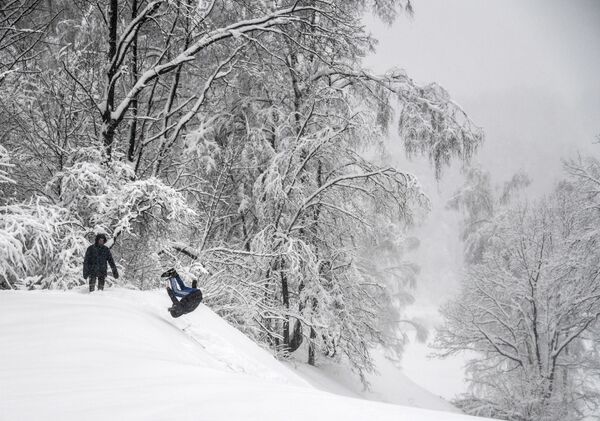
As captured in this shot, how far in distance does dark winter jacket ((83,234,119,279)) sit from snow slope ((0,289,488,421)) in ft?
1.70

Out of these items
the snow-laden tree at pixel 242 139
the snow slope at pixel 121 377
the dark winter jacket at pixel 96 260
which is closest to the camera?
the snow slope at pixel 121 377

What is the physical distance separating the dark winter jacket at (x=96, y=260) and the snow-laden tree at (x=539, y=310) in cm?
1100

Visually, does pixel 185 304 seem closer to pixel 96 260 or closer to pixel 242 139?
pixel 96 260

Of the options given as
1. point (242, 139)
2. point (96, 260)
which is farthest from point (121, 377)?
point (242, 139)

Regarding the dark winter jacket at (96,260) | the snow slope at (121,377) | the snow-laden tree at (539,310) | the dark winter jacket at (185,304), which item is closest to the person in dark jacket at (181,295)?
the dark winter jacket at (185,304)

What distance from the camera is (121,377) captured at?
266 cm

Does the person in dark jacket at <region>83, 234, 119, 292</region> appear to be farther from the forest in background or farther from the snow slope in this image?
the snow slope

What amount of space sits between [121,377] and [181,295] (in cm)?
255

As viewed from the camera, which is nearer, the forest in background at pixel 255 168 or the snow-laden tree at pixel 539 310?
the forest in background at pixel 255 168

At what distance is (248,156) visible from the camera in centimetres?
901

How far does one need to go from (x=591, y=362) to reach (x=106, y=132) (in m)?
15.7

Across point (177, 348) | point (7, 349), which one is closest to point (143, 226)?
point (177, 348)

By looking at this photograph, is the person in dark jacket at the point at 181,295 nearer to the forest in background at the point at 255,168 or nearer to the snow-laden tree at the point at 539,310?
the forest in background at the point at 255,168

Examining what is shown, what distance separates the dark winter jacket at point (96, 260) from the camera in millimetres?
4973
